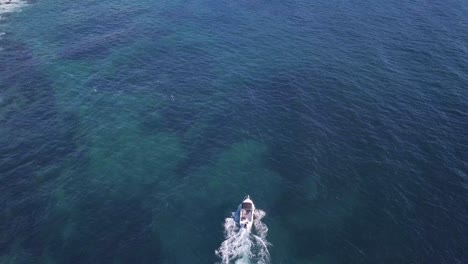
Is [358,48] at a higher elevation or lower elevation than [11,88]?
higher

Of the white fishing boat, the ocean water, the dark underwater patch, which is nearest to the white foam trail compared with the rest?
the white fishing boat

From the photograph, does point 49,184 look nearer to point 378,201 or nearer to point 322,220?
point 322,220

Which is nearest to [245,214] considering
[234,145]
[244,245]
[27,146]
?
[244,245]

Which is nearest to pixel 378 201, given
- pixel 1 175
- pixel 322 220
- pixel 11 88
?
pixel 322 220

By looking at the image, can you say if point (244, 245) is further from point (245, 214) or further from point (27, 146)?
point (27, 146)

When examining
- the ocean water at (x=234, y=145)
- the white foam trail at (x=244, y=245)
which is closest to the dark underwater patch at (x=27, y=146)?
the ocean water at (x=234, y=145)

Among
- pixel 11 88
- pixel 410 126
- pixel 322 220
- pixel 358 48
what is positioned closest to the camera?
pixel 322 220
